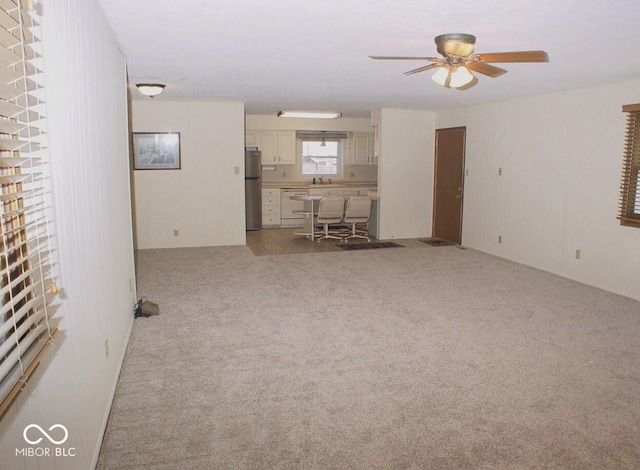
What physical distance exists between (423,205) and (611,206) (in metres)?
3.75

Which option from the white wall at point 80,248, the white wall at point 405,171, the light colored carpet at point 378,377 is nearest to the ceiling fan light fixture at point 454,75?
the light colored carpet at point 378,377

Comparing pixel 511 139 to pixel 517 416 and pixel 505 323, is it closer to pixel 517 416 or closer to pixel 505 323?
pixel 505 323

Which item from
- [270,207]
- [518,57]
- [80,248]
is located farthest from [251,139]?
[80,248]

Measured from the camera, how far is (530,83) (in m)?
5.53

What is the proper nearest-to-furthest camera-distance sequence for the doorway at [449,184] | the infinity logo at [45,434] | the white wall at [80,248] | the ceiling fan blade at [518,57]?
the infinity logo at [45,434]
the white wall at [80,248]
the ceiling fan blade at [518,57]
the doorway at [449,184]

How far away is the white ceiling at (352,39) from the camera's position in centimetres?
295

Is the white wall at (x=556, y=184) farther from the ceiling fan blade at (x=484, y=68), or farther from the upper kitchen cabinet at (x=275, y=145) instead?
the upper kitchen cabinet at (x=275, y=145)

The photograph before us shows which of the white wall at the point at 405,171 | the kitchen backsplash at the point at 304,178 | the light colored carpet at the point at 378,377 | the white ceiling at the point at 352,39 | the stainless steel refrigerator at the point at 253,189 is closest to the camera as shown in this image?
the light colored carpet at the point at 378,377

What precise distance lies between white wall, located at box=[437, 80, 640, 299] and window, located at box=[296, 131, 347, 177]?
3452mm

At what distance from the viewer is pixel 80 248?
2260 millimetres

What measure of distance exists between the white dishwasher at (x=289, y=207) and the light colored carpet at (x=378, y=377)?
472 centimetres

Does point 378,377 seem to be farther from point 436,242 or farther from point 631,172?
point 436,242

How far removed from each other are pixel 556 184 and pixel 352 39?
3.80 meters

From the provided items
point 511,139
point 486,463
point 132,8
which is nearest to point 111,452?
point 486,463
